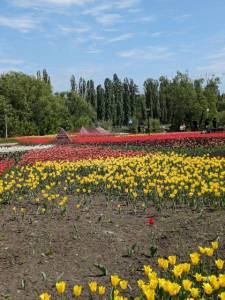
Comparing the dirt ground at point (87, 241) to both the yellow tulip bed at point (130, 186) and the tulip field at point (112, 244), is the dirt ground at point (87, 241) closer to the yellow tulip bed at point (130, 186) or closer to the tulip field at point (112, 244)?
the tulip field at point (112, 244)

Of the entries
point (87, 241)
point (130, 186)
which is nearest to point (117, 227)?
point (87, 241)

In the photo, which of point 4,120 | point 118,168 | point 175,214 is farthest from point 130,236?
point 4,120

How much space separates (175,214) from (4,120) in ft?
159

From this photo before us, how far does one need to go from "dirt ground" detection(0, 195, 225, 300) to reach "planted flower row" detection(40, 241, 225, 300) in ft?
1.15

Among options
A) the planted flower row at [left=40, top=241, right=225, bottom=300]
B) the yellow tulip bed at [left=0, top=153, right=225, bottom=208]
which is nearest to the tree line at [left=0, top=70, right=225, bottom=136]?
the yellow tulip bed at [left=0, top=153, right=225, bottom=208]

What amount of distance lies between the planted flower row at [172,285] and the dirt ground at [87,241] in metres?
0.35

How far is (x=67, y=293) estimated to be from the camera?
460 centimetres

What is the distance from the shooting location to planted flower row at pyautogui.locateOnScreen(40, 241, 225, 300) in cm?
313

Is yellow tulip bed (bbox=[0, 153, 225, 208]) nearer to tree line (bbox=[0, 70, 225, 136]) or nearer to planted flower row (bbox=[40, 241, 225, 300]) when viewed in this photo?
planted flower row (bbox=[40, 241, 225, 300])

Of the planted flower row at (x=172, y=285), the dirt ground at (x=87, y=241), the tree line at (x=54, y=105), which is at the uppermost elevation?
the tree line at (x=54, y=105)

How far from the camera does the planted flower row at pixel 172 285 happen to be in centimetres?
313

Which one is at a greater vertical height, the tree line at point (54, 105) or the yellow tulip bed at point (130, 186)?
the tree line at point (54, 105)

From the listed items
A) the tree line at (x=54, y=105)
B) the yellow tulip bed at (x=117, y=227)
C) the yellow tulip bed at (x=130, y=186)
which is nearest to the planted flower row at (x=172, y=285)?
the yellow tulip bed at (x=117, y=227)

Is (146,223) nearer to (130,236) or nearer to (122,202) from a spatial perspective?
(130,236)
